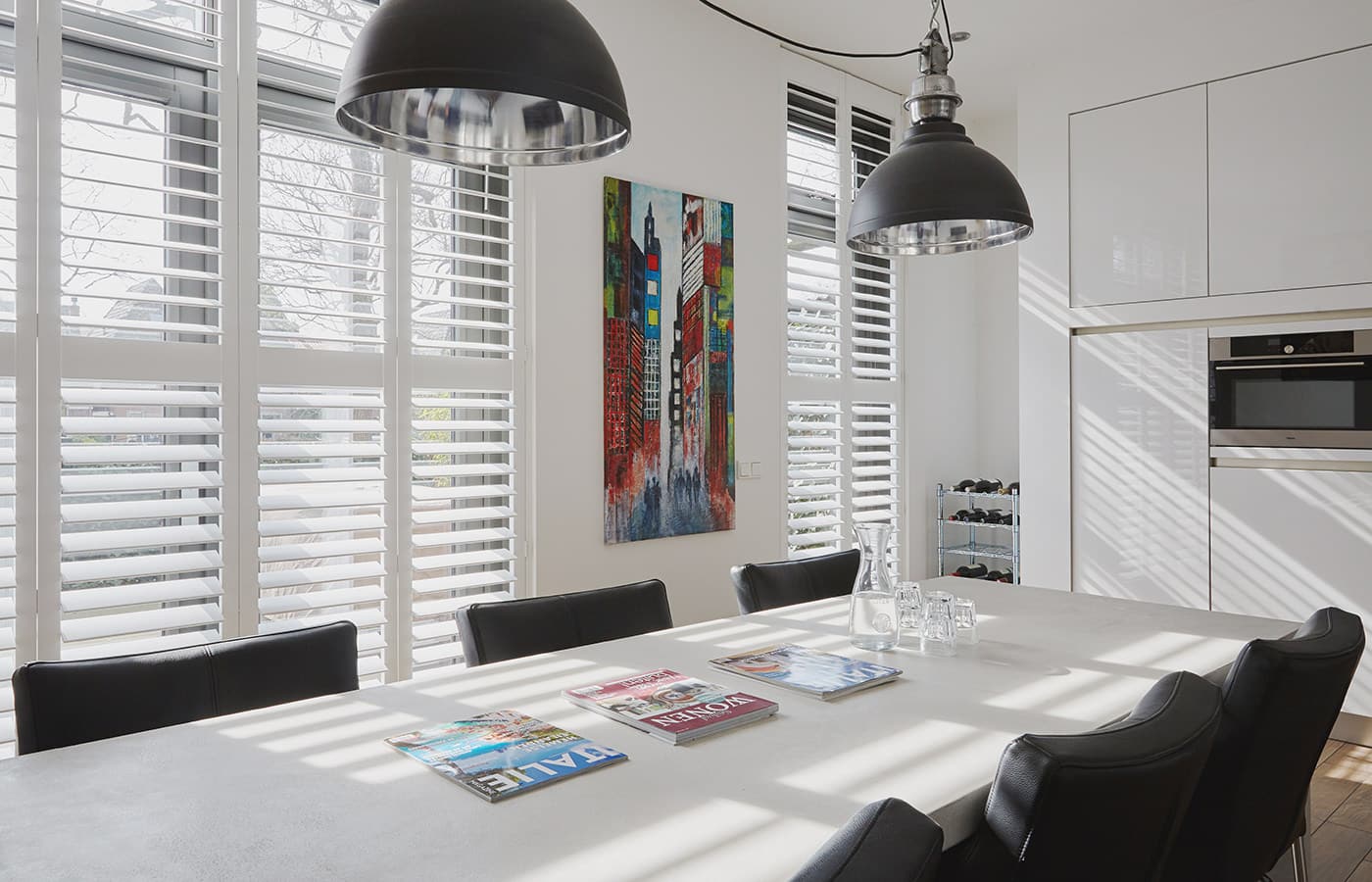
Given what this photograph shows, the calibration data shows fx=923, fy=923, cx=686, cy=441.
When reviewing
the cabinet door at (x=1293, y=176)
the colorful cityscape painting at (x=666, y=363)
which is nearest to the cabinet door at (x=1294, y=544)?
the cabinet door at (x=1293, y=176)

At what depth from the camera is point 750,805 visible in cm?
112

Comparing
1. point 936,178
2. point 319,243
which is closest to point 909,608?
point 936,178

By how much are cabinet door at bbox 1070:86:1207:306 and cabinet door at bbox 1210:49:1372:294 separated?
0.08 m

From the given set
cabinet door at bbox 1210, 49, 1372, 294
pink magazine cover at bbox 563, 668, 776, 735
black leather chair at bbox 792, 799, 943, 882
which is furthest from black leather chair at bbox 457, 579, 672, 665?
cabinet door at bbox 1210, 49, 1372, 294

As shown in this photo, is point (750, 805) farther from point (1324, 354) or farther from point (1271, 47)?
point (1271, 47)

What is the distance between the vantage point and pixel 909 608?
→ 198cm

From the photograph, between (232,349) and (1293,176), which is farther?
(1293,176)

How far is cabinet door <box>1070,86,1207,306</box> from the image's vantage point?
12.0 ft

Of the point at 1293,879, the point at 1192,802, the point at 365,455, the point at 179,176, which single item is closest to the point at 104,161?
the point at 179,176

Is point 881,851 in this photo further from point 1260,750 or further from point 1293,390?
point 1293,390

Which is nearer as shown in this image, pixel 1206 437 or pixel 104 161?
pixel 104 161

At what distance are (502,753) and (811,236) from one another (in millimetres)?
3441

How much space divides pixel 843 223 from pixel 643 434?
5.31 ft

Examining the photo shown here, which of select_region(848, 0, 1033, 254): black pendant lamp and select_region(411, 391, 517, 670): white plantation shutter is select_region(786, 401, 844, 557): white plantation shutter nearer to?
select_region(411, 391, 517, 670): white plantation shutter
